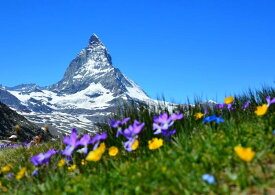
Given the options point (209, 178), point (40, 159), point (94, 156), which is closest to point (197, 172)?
point (209, 178)

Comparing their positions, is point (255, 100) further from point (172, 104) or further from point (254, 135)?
point (254, 135)

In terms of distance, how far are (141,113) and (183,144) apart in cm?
241

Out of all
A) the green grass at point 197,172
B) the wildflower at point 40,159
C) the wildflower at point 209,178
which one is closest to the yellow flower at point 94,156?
the green grass at point 197,172

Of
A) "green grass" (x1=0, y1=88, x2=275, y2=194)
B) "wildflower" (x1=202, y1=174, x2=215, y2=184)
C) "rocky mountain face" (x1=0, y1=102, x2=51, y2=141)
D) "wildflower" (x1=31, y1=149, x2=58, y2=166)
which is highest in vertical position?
"rocky mountain face" (x1=0, y1=102, x2=51, y2=141)

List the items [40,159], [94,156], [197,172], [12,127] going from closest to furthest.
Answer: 1. [197,172]
2. [94,156]
3. [40,159]
4. [12,127]

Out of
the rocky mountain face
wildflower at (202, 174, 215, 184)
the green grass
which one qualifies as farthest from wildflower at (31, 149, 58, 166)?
the rocky mountain face

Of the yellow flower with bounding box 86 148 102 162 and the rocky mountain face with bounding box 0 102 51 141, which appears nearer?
the yellow flower with bounding box 86 148 102 162

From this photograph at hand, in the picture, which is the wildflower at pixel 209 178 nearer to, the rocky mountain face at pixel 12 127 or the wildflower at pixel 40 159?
the wildflower at pixel 40 159

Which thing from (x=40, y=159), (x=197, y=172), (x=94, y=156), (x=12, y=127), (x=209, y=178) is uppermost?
(x=12, y=127)

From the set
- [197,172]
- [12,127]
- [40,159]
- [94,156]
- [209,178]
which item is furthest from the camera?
[12,127]

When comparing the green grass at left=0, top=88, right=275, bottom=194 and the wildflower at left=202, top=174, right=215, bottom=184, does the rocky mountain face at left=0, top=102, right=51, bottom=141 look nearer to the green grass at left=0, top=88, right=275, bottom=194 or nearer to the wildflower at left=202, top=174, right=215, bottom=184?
the green grass at left=0, top=88, right=275, bottom=194

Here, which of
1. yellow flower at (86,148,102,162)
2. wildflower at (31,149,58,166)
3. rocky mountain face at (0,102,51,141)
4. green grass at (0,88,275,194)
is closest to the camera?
green grass at (0,88,275,194)

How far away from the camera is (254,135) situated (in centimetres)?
474

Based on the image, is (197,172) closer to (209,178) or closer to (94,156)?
(209,178)
